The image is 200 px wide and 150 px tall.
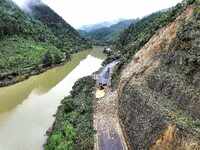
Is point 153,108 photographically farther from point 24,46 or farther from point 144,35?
point 24,46

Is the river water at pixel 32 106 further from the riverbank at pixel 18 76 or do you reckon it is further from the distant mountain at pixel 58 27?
the distant mountain at pixel 58 27

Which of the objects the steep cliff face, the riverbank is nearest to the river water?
the riverbank

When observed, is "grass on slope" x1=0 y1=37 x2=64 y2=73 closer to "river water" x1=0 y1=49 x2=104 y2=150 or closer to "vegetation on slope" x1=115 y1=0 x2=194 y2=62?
"river water" x1=0 y1=49 x2=104 y2=150

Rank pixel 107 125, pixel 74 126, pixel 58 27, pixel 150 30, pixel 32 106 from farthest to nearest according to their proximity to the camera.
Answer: pixel 58 27 < pixel 150 30 < pixel 32 106 < pixel 74 126 < pixel 107 125

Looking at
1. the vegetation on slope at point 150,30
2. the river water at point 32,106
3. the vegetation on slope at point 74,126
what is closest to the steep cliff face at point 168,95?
the vegetation on slope at point 74,126

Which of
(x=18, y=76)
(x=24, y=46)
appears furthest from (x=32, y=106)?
(x=24, y=46)

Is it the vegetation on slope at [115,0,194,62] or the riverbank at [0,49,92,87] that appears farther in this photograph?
the riverbank at [0,49,92,87]
